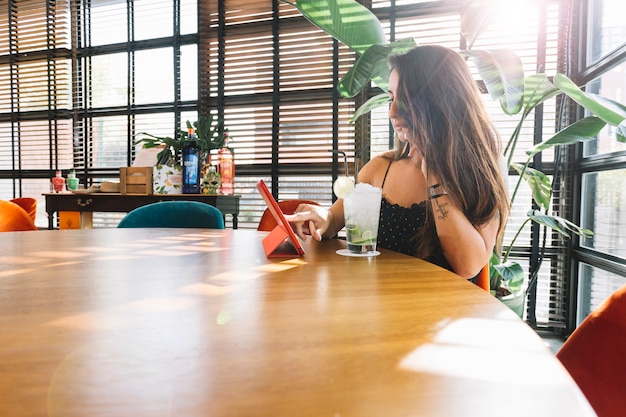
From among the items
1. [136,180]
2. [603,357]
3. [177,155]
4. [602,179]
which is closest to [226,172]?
[177,155]

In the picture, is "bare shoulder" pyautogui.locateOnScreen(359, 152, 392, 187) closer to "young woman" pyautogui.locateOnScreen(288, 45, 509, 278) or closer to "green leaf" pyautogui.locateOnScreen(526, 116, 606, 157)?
"young woman" pyautogui.locateOnScreen(288, 45, 509, 278)

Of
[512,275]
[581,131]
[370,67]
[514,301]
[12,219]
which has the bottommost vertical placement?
[514,301]

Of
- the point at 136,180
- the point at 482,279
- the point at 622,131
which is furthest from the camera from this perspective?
the point at 136,180

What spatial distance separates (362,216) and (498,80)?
1257 millimetres

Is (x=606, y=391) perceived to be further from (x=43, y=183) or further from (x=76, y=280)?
(x=43, y=183)

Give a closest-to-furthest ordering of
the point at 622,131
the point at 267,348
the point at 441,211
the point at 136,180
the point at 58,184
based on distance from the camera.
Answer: the point at 267,348
the point at 441,211
the point at 622,131
the point at 136,180
the point at 58,184

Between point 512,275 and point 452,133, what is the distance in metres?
1.23

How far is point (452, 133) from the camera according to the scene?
130cm

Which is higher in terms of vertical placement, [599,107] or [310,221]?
[599,107]

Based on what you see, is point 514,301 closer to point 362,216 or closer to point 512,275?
point 512,275

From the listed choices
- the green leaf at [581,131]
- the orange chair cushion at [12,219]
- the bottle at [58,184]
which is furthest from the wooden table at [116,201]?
the green leaf at [581,131]

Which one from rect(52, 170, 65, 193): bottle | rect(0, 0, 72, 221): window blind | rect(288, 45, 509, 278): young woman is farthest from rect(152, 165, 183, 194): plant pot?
rect(288, 45, 509, 278): young woman

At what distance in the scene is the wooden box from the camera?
10.9 ft

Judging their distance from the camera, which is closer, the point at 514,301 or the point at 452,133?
the point at 452,133
